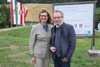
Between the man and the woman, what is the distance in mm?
200

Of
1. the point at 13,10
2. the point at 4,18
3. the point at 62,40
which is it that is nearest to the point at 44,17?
the point at 62,40

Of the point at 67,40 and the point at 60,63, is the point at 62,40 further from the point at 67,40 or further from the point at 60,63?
the point at 60,63

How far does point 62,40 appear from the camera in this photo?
3.82 meters

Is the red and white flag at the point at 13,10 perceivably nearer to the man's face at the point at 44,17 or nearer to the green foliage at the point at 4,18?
the green foliage at the point at 4,18

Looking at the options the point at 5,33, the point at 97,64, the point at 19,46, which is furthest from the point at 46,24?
the point at 5,33

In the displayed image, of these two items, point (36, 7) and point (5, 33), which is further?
point (36, 7)

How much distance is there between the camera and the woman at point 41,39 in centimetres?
404

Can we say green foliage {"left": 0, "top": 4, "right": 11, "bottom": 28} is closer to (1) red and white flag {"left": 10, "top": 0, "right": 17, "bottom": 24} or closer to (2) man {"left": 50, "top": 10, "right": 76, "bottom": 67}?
(1) red and white flag {"left": 10, "top": 0, "right": 17, "bottom": 24}

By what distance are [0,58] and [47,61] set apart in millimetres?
3159

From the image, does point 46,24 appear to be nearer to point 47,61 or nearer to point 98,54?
point 47,61

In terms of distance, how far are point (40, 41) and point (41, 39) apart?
0.14 ft

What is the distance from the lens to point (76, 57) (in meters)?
7.26

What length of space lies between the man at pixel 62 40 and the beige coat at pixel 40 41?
0.63ft

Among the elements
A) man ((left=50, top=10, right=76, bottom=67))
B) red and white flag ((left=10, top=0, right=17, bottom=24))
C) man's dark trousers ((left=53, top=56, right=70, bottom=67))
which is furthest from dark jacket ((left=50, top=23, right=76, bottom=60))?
red and white flag ((left=10, top=0, right=17, bottom=24))
